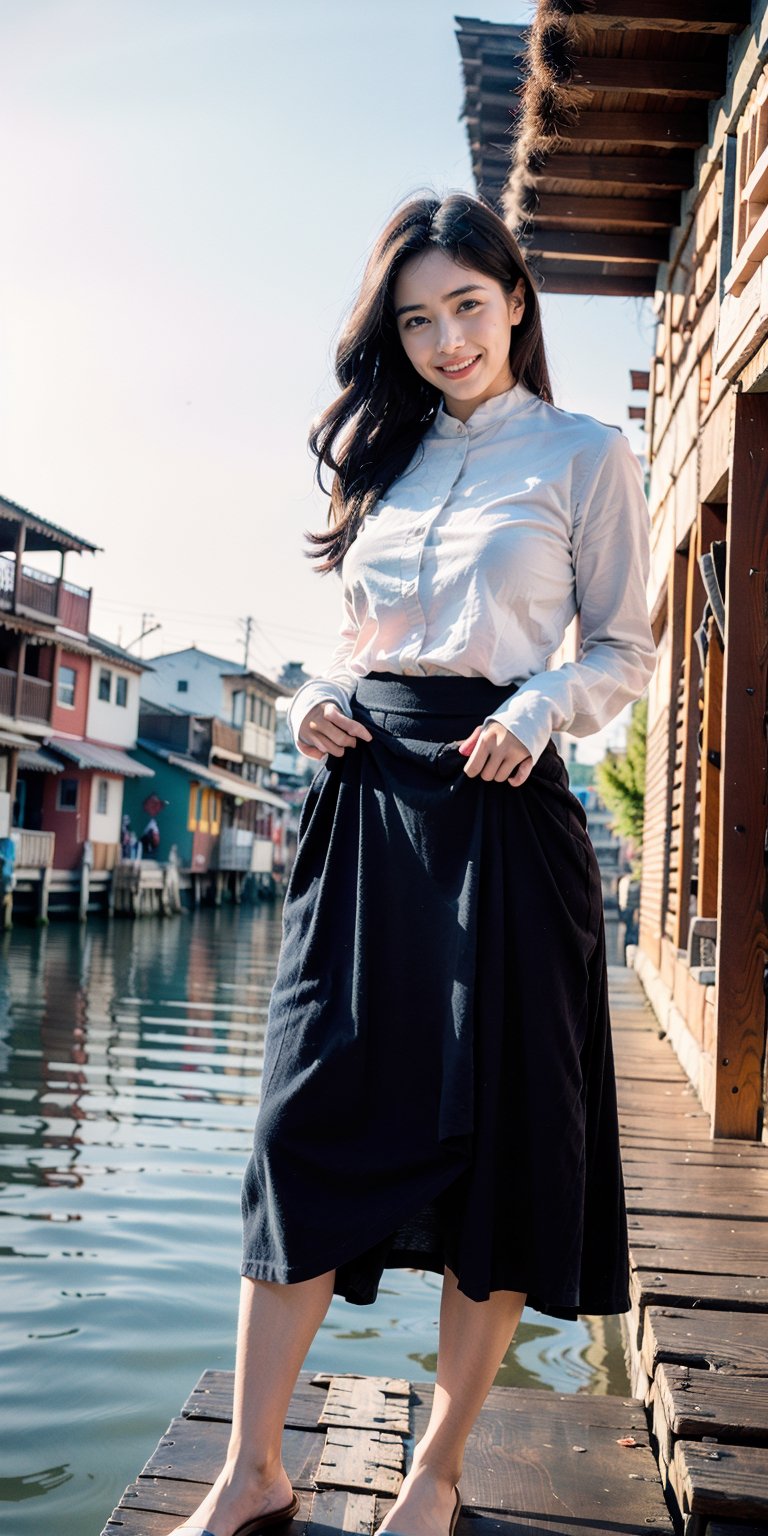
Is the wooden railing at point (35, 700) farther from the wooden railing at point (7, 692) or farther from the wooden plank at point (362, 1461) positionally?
the wooden plank at point (362, 1461)

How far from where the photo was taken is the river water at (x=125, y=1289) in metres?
3.19

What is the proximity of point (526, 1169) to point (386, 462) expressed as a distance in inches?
44.9

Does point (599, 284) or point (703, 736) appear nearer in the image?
point (703, 736)

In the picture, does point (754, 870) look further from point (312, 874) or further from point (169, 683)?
point (169, 683)

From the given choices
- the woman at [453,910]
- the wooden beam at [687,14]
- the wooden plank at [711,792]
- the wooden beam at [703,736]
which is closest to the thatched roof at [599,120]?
the wooden beam at [687,14]

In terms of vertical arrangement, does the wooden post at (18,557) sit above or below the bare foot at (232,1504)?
above

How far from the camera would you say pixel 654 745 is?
10109mm

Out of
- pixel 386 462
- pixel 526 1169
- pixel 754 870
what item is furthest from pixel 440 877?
pixel 754 870

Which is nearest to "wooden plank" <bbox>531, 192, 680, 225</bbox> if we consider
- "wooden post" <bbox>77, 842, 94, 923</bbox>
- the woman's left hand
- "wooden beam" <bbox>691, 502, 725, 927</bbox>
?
"wooden beam" <bbox>691, 502, 725, 927</bbox>

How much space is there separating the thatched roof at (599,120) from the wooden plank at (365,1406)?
4.70m

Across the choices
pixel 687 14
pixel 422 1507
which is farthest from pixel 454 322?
pixel 687 14

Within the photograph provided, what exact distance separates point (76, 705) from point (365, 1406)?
30.6 metres

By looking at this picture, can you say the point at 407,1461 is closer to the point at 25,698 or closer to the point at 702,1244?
the point at 702,1244

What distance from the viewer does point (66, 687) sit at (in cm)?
3144
